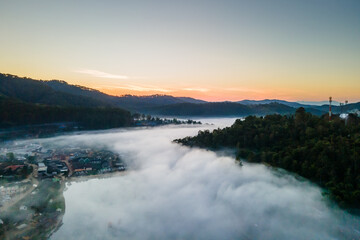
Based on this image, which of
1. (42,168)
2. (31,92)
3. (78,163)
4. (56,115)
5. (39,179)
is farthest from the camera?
(31,92)

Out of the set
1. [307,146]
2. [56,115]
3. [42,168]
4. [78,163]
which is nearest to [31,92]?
[56,115]

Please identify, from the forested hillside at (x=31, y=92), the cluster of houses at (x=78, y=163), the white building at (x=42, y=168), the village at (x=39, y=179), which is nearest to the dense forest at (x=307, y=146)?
the cluster of houses at (x=78, y=163)

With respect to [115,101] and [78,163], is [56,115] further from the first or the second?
[115,101]

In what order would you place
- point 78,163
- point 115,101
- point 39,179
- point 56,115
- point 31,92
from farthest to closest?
point 115,101
point 31,92
point 56,115
point 78,163
point 39,179

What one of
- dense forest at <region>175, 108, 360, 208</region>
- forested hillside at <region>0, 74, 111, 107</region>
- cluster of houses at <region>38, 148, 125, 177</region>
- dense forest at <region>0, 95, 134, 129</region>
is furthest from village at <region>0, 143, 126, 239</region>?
forested hillside at <region>0, 74, 111, 107</region>

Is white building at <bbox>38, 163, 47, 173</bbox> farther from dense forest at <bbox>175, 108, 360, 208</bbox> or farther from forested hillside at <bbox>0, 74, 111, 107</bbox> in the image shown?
forested hillside at <bbox>0, 74, 111, 107</bbox>

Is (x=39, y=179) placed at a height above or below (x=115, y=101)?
→ below

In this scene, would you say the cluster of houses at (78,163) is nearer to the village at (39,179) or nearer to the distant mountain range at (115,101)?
the village at (39,179)
